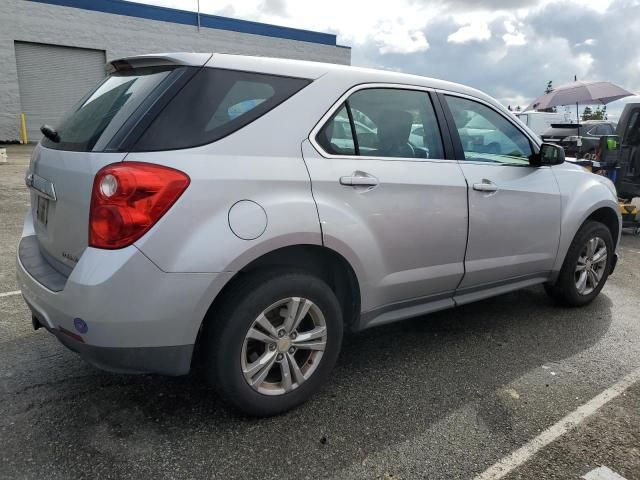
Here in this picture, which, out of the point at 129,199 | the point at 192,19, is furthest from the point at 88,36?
the point at 129,199

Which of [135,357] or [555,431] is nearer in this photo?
[135,357]

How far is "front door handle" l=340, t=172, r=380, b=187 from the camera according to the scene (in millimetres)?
2711

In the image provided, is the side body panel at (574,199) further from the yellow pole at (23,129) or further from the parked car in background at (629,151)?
the yellow pole at (23,129)

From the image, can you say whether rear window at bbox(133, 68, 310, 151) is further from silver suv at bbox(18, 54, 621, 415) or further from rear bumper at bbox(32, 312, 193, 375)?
rear bumper at bbox(32, 312, 193, 375)

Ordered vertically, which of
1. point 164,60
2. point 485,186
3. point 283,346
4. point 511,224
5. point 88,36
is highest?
point 88,36

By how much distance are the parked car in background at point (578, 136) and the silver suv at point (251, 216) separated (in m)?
8.30

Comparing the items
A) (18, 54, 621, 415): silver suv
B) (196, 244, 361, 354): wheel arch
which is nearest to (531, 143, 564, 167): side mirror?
(18, 54, 621, 415): silver suv

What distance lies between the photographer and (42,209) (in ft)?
8.89

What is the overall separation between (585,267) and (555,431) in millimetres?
2140

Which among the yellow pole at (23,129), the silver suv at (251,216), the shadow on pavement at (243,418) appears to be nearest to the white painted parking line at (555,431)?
the shadow on pavement at (243,418)

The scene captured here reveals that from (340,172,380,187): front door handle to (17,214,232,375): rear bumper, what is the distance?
0.80 m

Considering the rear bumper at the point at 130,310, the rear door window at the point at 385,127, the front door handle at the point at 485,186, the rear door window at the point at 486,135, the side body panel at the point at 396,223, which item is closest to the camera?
the rear bumper at the point at 130,310

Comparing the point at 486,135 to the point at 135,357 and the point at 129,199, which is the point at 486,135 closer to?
the point at 129,199

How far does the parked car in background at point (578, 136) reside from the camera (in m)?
10.6
